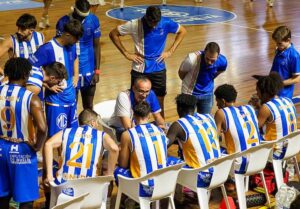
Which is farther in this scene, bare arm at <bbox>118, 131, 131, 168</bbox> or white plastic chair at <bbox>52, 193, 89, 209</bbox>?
bare arm at <bbox>118, 131, 131, 168</bbox>

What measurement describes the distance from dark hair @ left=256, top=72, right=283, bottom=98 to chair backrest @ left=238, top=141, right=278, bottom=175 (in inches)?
31.0

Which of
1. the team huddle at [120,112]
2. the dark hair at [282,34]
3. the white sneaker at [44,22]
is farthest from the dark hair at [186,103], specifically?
the white sneaker at [44,22]

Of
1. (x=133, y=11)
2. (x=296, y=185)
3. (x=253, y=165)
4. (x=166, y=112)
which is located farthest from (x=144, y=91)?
(x=133, y=11)

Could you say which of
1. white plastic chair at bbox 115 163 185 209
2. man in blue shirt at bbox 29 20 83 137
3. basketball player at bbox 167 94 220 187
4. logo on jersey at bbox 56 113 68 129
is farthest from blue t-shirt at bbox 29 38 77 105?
white plastic chair at bbox 115 163 185 209

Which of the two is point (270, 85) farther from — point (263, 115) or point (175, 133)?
point (175, 133)

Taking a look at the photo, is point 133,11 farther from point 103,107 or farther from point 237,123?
point 237,123

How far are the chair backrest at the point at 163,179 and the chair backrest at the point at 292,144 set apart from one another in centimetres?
141

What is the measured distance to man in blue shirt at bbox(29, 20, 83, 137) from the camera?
639cm

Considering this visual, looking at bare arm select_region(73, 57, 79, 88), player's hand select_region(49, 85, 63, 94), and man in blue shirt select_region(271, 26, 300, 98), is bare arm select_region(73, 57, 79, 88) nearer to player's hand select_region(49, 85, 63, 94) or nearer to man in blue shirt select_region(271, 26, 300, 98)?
player's hand select_region(49, 85, 63, 94)

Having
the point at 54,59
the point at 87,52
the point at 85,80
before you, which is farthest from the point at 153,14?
the point at 54,59

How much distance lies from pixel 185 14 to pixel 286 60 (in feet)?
31.4

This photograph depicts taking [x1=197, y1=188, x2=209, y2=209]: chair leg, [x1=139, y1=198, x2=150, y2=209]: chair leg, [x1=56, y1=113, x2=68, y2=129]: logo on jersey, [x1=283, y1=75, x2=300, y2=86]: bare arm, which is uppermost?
[x1=283, y1=75, x2=300, y2=86]: bare arm

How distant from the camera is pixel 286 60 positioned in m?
7.24

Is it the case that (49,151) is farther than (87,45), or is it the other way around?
(87,45)
